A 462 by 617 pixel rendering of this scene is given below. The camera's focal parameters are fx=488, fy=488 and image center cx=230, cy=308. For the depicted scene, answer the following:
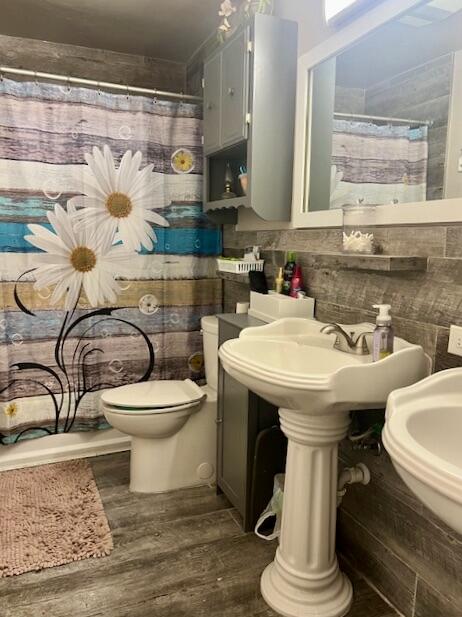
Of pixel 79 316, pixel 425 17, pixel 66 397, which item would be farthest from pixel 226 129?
pixel 66 397

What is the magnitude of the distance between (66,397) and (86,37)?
2.03m

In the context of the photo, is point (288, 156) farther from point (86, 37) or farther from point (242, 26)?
point (86, 37)

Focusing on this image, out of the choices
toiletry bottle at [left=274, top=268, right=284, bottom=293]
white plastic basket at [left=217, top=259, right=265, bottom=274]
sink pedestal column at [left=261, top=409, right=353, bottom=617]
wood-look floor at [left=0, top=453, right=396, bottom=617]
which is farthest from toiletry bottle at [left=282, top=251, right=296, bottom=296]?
wood-look floor at [left=0, top=453, right=396, bottom=617]

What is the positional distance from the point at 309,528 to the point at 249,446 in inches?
17.1

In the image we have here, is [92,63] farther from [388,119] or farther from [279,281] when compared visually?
[388,119]

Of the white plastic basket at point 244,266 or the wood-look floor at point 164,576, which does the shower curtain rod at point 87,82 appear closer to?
the white plastic basket at point 244,266

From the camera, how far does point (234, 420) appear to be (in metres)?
2.06

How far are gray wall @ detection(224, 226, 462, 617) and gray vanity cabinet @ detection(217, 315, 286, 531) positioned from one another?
11.4 inches

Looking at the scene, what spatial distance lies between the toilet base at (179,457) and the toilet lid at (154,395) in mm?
102

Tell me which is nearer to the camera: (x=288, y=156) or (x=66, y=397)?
(x=288, y=156)

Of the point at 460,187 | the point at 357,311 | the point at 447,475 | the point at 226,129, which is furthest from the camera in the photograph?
the point at 226,129

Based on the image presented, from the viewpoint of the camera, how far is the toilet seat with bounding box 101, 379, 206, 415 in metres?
2.20

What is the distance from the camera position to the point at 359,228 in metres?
1.66

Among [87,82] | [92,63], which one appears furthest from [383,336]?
[92,63]
